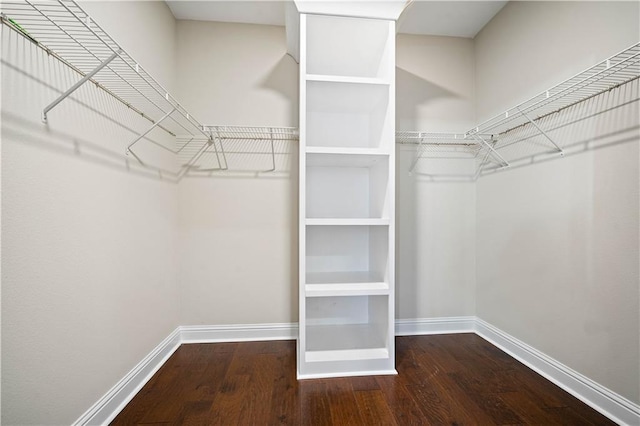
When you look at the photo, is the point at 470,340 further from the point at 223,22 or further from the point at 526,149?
the point at 223,22

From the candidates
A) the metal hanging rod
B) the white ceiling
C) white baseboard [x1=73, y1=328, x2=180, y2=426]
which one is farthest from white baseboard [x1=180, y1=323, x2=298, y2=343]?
the white ceiling

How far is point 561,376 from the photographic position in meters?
1.58

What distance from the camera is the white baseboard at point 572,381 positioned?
1.29 m

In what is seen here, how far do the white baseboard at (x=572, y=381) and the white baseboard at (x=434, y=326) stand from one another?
23 centimetres

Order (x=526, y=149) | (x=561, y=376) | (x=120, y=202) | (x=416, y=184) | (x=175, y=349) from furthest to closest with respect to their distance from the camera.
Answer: (x=416, y=184)
(x=175, y=349)
(x=526, y=149)
(x=561, y=376)
(x=120, y=202)

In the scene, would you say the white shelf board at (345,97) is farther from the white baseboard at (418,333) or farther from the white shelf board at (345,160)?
the white baseboard at (418,333)

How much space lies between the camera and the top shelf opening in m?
1.68

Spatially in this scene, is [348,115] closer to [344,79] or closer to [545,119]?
[344,79]

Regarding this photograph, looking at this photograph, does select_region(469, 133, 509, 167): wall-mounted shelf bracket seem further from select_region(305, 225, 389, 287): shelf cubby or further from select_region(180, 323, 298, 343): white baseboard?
select_region(180, 323, 298, 343): white baseboard

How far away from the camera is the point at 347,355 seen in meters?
1.75

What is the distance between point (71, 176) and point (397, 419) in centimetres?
178

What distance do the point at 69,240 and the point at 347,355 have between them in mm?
1528

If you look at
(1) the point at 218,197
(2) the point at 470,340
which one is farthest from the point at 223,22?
(2) the point at 470,340

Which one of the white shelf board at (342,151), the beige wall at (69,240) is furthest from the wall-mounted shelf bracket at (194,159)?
the white shelf board at (342,151)
